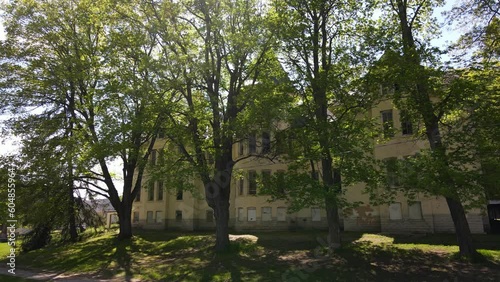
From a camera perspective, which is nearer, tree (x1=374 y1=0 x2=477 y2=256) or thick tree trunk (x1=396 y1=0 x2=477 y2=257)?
tree (x1=374 y1=0 x2=477 y2=256)

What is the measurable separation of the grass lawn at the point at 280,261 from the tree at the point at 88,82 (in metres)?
4.84

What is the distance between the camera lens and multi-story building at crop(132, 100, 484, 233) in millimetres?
23109

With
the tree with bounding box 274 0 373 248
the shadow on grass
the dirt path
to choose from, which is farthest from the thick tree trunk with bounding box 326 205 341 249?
the dirt path

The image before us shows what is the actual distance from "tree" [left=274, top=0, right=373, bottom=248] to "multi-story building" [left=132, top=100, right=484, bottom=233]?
1.83m

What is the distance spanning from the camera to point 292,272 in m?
13.5

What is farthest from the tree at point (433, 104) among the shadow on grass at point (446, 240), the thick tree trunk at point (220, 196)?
the thick tree trunk at point (220, 196)

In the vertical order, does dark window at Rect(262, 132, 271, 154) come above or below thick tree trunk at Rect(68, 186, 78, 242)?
above

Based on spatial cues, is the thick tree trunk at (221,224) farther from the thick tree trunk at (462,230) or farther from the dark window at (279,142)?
the thick tree trunk at (462,230)

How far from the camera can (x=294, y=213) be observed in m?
29.5

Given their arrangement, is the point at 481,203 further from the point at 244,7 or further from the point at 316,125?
the point at 244,7

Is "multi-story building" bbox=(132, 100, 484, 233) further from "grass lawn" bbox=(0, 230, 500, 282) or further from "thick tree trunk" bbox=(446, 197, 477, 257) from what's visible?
"grass lawn" bbox=(0, 230, 500, 282)

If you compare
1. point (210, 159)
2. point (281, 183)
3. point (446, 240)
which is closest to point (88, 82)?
point (210, 159)

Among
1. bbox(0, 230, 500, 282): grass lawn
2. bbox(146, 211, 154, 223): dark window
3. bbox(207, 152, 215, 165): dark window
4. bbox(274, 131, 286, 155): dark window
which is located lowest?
bbox(0, 230, 500, 282): grass lawn

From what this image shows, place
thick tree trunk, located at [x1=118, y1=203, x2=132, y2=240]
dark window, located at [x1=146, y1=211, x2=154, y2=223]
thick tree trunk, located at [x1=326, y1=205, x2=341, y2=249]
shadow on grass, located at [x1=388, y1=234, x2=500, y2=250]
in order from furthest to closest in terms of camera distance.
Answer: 1. dark window, located at [x1=146, y1=211, x2=154, y2=223]
2. thick tree trunk, located at [x1=118, y1=203, x2=132, y2=240]
3. shadow on grass, located at [x1=388, y1=234, x2=500, y2=250]
4. thick tree trunk, located at [x1=326, y1=205, x2=341, y2=249]
